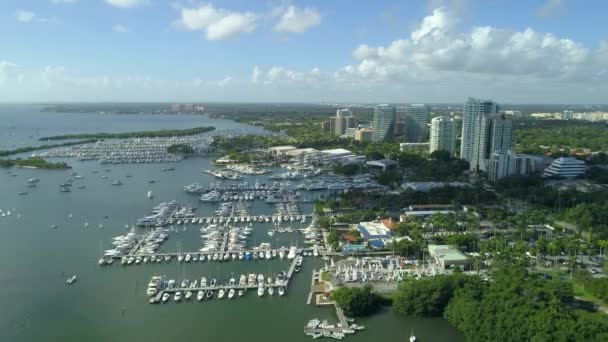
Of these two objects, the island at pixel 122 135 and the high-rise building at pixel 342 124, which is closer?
the island at pixel 122 135

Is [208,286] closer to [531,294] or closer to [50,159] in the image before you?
[531,294]

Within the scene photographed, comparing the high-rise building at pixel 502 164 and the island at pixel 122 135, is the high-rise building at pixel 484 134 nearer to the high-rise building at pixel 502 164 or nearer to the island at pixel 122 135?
the high-rise building at pixel 502 164

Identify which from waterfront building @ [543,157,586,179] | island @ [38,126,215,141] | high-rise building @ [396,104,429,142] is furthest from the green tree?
island @ [38,126,215,141]

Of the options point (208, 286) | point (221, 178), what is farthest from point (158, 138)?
point (208, 286)

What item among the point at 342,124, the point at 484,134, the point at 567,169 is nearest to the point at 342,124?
the point at 342,124

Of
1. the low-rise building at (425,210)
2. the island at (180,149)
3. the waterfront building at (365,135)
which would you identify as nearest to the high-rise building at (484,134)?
the low-rise building at (425,210)
